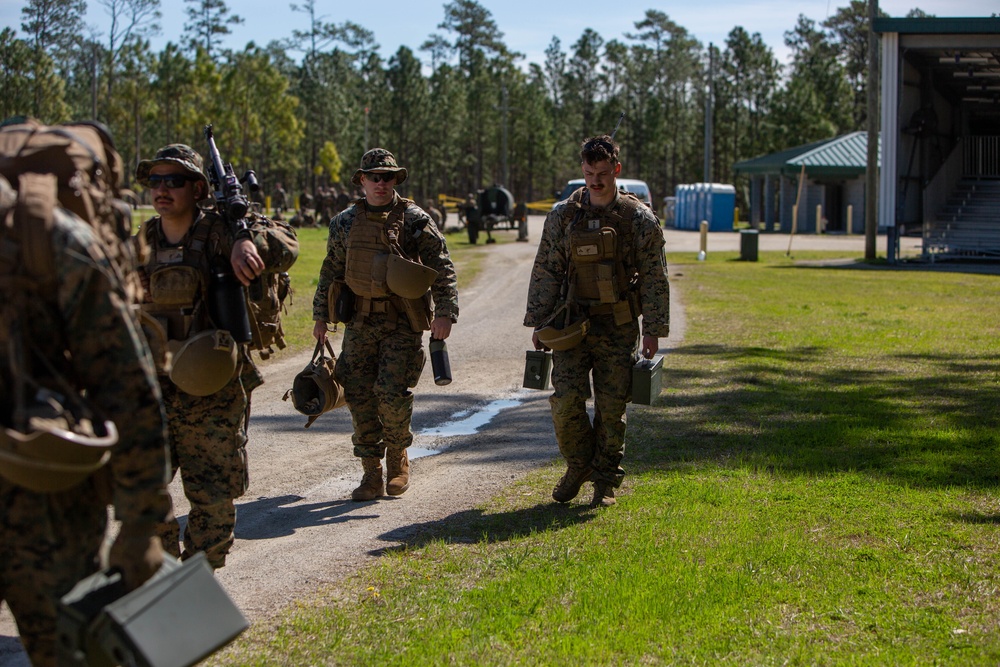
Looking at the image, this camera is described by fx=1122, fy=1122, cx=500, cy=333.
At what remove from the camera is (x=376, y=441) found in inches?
281

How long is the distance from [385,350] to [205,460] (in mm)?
2196

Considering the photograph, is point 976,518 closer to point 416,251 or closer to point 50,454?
point 416,251

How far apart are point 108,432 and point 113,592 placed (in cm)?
44

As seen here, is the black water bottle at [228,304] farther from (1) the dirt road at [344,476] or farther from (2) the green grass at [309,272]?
(2) the green grass at [309,272]

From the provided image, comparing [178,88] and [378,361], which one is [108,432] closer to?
[378,361]

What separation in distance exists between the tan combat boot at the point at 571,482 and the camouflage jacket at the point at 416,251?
1.24m

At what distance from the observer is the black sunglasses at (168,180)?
5004mm

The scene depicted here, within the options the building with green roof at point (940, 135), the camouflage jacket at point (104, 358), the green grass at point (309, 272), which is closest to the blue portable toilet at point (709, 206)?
the green grass at point (309, 272)

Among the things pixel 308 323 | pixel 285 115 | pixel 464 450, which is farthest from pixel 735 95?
pixel 464 450

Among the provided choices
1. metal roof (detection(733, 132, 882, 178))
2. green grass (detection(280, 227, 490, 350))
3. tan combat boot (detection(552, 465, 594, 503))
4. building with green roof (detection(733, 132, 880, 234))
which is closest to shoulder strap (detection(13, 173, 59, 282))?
tan combat boot (detection(552, 465, 594, 503))

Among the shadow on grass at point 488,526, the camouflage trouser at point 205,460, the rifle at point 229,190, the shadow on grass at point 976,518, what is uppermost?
the rifle at point 229,190

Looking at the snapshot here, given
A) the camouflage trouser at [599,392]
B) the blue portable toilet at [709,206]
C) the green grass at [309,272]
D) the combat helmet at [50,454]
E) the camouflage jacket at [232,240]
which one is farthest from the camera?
the blue portable toilet at [709,206]

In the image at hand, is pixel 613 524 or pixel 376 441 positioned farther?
pixel 376 441

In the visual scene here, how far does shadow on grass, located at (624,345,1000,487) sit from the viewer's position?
25.4 ft
